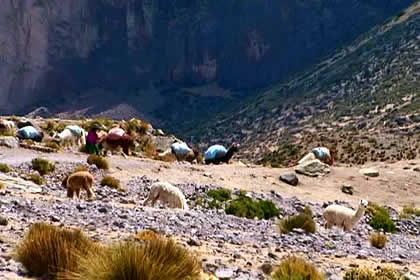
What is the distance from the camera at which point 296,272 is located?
31.1ft

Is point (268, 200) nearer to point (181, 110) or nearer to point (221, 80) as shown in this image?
point (181, 110)

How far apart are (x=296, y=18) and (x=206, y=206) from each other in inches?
4246

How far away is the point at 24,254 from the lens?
8.78 m

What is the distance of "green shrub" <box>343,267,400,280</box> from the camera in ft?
33.6

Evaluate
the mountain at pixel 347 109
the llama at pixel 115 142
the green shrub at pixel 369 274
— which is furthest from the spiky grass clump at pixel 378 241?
the mountain at pixel 347 109

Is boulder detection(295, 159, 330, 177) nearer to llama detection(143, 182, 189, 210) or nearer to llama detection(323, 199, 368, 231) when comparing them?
llama detection(323, 199, 368, 231)

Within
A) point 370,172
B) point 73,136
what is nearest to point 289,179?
point 370,172

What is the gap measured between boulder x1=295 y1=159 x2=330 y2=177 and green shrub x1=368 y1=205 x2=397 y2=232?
6.77m

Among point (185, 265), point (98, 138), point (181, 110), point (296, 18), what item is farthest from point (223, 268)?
point (296, 18)

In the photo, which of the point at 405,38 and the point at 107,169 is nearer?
the point at 107,169

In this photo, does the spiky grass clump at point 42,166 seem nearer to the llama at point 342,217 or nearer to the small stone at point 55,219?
the llama at point 342,217

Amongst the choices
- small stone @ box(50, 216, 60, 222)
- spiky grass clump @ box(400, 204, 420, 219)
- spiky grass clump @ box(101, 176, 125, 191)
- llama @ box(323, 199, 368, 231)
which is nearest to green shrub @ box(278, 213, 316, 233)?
llama @ box(323, 199, 368, 231)

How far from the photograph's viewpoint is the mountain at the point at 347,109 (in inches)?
2186

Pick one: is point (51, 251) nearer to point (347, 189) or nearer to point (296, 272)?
point (296, 272)
